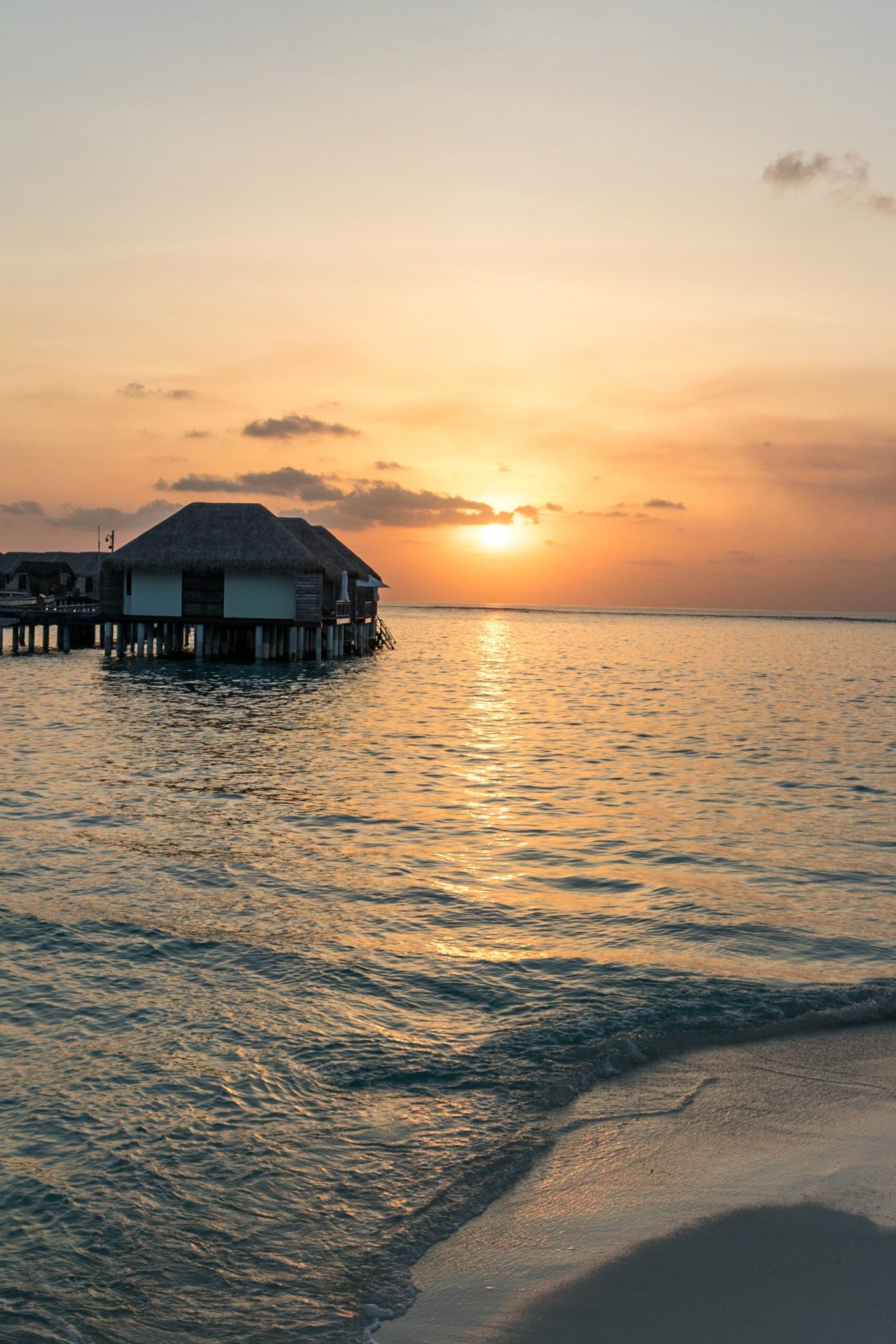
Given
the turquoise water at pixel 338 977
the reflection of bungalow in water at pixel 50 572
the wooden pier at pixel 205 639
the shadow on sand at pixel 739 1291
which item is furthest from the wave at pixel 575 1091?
the reflection of bungalow in water at pixel 50 572

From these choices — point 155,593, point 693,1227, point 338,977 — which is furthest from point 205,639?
point 693,1227

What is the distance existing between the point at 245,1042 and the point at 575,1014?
2.42 m

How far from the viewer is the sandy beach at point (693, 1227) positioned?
13.4 feet

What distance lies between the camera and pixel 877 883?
11719mm

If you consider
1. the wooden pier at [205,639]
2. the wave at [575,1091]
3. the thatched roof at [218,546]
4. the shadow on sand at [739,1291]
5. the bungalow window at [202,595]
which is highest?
the thatched roof at [218,546]

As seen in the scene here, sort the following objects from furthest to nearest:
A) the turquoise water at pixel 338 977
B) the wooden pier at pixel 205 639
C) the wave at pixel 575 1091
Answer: the wooden pier at pixel 205 639
the turquoise water at pixel 338 977
the wave at pixel 575 1091

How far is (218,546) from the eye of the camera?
42.5m

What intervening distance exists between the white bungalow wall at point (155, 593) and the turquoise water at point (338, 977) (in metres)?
22.6

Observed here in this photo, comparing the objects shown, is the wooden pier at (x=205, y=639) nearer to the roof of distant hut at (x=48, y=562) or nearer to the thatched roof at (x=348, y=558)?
the thatched roof at (x=348, y=558)

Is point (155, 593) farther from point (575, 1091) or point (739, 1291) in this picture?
point (739, 1291)

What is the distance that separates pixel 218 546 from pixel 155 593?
3.86 meters

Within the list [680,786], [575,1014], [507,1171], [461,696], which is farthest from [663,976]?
[461,696]

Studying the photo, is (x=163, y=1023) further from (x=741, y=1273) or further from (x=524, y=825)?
(x=524, y=825)

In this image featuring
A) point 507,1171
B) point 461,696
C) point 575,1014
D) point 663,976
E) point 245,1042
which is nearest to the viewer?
point 507,1171
